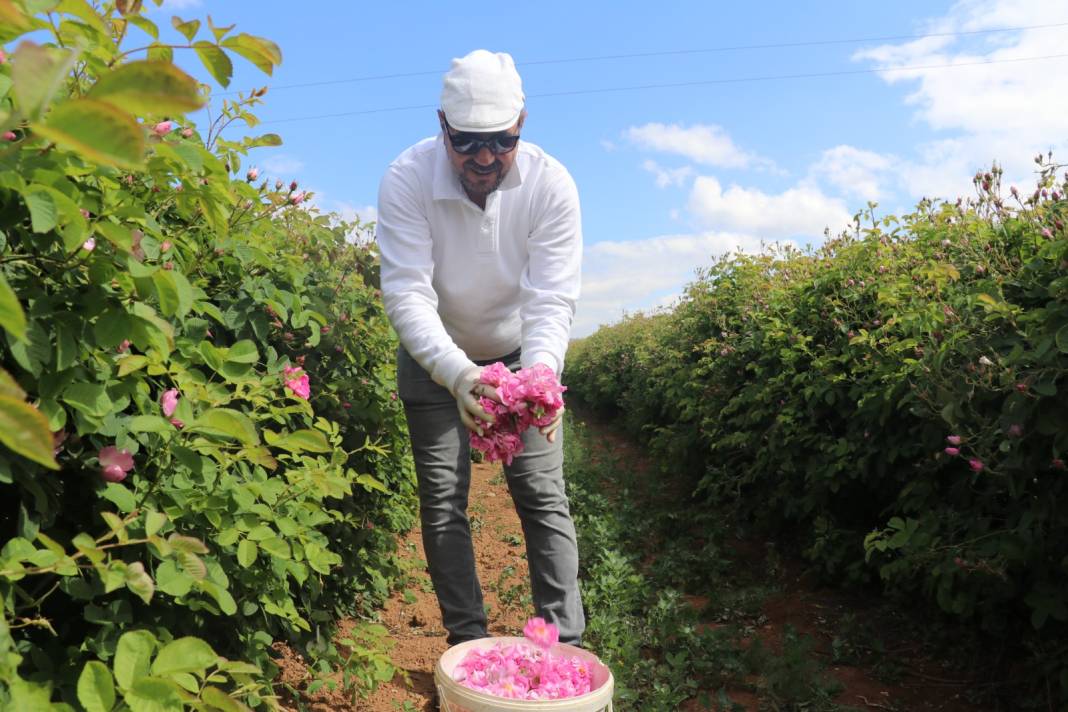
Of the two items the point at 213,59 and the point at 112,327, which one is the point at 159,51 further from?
the point at 112,327

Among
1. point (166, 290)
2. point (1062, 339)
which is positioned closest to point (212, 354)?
point (166, 290)

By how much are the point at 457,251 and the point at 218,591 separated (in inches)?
67.4

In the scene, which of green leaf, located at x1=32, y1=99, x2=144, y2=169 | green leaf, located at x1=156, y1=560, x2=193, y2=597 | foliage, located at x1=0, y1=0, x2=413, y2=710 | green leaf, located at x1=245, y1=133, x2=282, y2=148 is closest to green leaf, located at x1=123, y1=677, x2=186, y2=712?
foliage, located at x1=0, y1=0, x2=413, y2=710

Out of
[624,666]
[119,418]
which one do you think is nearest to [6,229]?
[119,418]

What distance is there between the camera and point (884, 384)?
391 centimetres

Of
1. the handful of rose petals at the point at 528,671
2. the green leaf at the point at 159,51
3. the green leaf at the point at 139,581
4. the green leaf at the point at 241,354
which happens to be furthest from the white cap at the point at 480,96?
the green leaf at the point at 139,581

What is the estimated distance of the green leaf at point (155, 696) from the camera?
124 cm

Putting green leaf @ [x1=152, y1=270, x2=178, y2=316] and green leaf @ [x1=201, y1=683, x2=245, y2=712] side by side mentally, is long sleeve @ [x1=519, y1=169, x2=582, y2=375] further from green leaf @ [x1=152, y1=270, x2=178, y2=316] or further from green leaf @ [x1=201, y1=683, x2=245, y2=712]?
green leaf @ [x1=201, y1=683, x2=245, y2=712]

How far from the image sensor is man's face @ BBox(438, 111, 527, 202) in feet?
9.04

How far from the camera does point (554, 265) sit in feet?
9.70

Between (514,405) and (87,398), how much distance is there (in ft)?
4.37

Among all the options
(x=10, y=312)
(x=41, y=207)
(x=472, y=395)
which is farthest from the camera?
(x=472, y=395)

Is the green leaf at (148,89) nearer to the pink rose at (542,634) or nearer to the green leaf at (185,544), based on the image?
the green leaf at (185,544)

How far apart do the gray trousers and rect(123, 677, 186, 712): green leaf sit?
5.61ft
